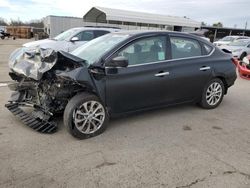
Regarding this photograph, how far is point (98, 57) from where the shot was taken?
170 inches

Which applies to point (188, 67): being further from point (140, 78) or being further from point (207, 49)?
point (140, 78)

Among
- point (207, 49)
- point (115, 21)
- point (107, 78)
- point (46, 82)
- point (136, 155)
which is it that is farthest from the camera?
point (115, 21)

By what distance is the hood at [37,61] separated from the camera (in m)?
4.08

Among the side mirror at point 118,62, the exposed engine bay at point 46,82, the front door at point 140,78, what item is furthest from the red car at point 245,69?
the exposed engine bay at point 46,82

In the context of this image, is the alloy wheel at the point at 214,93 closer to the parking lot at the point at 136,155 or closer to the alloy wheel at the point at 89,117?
the parking lot at the point at 136,155

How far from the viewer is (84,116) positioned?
13.5 ft

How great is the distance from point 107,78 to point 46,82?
0.99m

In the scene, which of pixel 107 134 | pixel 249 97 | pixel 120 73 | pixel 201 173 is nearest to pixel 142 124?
pixel 107 134

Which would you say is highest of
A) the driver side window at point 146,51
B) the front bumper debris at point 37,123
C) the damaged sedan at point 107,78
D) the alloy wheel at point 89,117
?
the driver side window at point 146,51

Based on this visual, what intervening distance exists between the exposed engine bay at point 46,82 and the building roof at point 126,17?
35.5m

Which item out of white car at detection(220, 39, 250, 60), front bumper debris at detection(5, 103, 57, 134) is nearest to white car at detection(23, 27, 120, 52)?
front bumper debris at detection(5, 103, 57, 134)

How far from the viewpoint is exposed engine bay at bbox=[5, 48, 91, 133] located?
4062mm

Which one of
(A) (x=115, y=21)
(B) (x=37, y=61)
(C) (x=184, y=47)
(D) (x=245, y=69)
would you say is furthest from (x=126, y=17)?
(B) (x=37, y=61)

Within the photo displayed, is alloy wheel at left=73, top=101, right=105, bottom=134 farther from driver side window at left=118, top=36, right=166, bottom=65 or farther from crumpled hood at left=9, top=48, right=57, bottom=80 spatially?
driver side window at left=118, top=36, right=166, bottom=65
